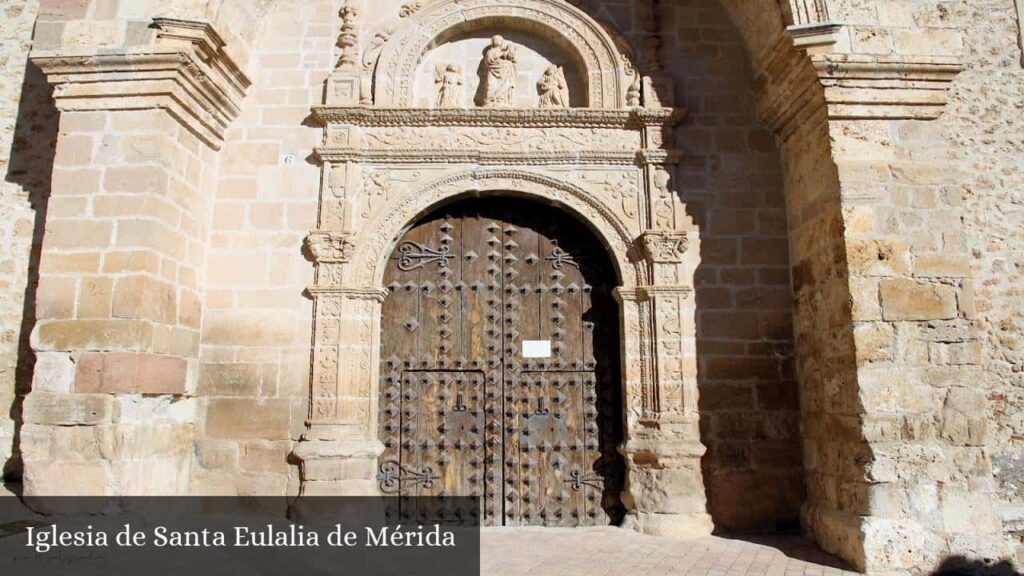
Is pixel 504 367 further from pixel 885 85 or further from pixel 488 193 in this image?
pixel 885 85

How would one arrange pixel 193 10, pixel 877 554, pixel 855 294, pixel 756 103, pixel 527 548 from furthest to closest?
pixel 756 103 → pixel 193 10 → pixel 527 548 → pixel 855 294 → pixel 877 554

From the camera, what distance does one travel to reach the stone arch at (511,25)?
540cm

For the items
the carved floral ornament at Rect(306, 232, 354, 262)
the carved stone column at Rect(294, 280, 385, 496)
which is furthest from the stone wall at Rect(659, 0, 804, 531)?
the carved floral ornament at Rect(306, 232, 354, 262)

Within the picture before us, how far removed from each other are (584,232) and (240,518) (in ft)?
10.4

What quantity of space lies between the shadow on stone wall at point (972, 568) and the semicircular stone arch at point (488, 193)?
8.06 ft

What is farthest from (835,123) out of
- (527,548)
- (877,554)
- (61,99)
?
(61,99)

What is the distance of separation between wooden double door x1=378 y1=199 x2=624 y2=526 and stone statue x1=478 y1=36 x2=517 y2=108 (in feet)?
2.58

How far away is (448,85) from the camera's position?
17.9 feet

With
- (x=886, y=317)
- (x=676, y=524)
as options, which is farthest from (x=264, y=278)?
(x=886, y=317)

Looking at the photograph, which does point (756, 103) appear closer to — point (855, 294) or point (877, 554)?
point (855, 294)

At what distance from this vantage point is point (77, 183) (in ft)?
14.5

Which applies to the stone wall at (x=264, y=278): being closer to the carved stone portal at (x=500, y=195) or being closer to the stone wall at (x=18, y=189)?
the carved stone portal at (x=500, y=195)

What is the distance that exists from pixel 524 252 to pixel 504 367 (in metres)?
0.89

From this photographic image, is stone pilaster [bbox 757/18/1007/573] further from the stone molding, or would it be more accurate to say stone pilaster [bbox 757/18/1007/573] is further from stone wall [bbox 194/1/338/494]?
the stone molding
